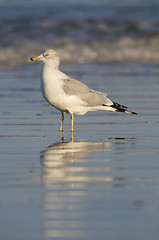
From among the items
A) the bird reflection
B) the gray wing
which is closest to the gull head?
the gray wing

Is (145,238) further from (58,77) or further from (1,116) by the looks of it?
(1,116)

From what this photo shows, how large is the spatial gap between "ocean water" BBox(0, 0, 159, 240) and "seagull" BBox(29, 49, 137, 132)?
0.73 ft

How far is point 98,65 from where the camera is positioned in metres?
13.4

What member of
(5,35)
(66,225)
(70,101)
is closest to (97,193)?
(66,225)

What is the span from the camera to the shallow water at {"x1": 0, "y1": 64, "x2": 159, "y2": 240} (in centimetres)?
314

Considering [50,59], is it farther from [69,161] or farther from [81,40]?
[81,40]

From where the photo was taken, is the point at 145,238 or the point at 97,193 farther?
the point at 97,193

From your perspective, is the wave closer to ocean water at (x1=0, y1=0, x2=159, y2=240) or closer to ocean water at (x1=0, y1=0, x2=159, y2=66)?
ocean water at (x1=0, y1=0, x2=159, y2=66)

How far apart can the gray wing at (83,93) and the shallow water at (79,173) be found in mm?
255

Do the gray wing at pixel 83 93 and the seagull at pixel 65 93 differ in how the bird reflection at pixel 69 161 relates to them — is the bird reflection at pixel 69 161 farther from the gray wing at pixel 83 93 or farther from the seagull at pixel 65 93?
the gray wing at pixel 83 93

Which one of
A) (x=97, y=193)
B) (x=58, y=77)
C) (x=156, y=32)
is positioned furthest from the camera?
(x=156, y=32)

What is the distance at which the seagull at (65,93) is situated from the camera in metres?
6.14

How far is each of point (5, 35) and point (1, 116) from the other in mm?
9601

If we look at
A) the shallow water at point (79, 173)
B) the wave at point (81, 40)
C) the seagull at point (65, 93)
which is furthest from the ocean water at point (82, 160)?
the wave at point (81, 40)
